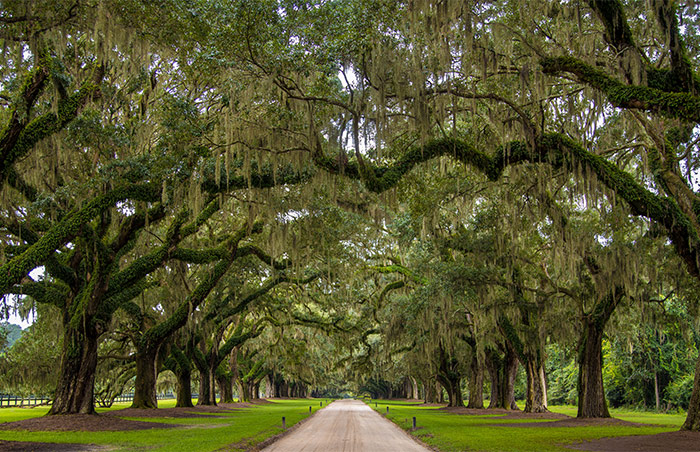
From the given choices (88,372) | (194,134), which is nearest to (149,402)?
(88,372)

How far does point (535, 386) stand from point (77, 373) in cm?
2034

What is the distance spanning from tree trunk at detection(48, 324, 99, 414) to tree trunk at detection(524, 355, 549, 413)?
61.3 ft

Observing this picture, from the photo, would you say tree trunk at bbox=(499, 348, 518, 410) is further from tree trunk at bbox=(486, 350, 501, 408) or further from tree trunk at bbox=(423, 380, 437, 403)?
tree trunk at bbox=(423, 380, 437, 403)

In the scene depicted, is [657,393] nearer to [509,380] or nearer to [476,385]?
[476,385]

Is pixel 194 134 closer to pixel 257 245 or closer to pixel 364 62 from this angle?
pixel 364 62

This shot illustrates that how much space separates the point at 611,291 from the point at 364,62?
38.9ft

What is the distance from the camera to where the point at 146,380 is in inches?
932

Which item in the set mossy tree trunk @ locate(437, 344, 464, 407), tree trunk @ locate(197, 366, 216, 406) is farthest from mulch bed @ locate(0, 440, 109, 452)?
mossy tree trunk @ locate(437, 344, 464, 407)

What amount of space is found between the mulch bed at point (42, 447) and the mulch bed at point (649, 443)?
10.2 m

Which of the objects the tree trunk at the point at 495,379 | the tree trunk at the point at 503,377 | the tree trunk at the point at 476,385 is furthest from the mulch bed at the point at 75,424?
the tree trunk at the point at 476,385

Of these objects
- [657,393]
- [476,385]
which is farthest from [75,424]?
[657,393]

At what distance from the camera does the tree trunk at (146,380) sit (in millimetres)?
22422

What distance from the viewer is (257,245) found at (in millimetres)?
20781

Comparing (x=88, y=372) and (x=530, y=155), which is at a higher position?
(x=530, y=155)
